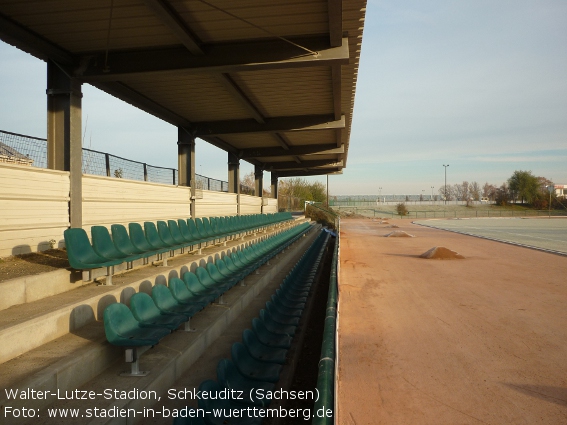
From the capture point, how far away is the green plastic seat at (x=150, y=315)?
4.31m

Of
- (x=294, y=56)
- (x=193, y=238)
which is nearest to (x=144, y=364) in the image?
(x=193, y=238)

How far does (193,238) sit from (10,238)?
3590 mm

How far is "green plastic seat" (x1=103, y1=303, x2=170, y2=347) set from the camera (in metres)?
3.67

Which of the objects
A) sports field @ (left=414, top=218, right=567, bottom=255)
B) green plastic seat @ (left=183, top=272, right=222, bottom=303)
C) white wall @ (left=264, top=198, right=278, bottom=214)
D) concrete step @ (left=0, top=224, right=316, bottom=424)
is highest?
white wall @ (left=264, top=198, right=278, bottom=214)

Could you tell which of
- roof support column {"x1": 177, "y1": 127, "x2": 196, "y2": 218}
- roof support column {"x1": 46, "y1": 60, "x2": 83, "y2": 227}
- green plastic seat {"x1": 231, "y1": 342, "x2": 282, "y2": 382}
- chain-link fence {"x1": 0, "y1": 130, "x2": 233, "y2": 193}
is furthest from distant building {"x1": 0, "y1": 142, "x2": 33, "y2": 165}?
roof support column {"x1": 177, "y1": 127, "x2": 196, "y2": 218}

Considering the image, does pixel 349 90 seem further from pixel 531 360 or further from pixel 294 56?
pixel 531 360

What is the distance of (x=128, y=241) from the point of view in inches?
265

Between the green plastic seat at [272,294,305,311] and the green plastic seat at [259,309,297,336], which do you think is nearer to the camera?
the green plastic seat at [259,309,297,336]

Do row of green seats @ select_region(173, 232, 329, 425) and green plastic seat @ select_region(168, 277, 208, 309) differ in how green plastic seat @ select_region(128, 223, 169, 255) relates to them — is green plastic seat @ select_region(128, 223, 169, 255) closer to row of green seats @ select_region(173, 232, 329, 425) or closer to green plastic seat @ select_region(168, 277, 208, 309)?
green plastic seat @ select_region(168, 277, 208, 309)

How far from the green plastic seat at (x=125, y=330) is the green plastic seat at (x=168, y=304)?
2.21ft

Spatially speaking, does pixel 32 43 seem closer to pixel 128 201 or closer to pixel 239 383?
pixel 128 201

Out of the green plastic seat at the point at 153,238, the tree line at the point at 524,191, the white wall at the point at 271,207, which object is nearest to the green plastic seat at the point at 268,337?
the green plastic seat at the point at 153,238

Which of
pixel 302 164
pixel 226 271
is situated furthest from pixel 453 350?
pixel 302 164

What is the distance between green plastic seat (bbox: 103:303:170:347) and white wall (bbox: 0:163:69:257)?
3.12m
